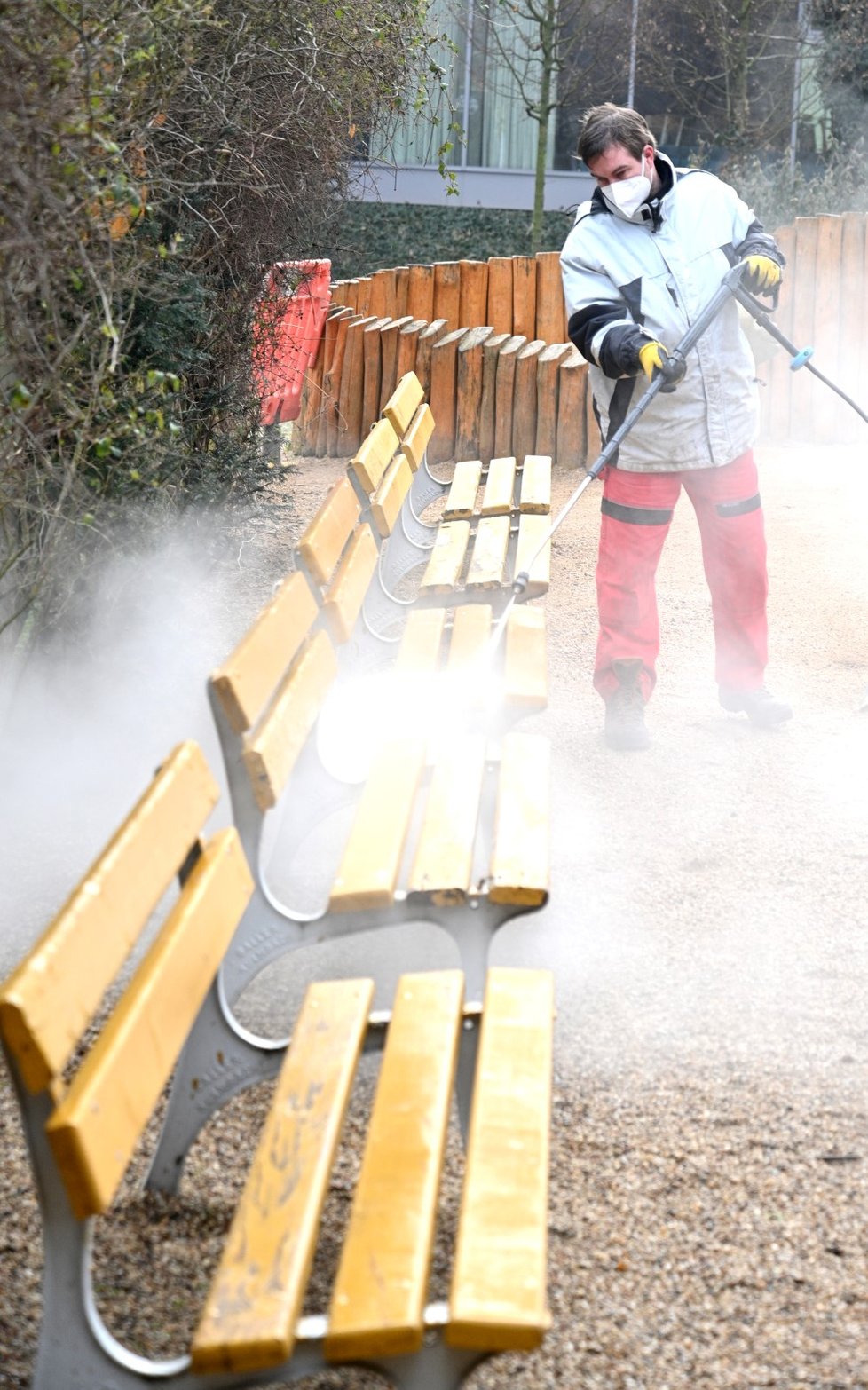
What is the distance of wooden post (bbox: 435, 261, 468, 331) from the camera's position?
10828 millimetres

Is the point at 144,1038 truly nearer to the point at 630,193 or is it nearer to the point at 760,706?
the point at 630,193

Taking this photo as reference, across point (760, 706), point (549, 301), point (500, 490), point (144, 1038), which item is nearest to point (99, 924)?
point (144, 1038)

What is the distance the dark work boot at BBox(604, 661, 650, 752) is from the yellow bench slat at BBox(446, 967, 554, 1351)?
2.63m

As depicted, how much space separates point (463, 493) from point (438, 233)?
15035mm

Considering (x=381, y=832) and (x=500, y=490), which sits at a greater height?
(x=500, y=490)

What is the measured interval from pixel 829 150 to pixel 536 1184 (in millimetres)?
19520

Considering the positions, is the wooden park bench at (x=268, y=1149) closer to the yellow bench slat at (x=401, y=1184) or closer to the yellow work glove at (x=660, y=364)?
the yellow bench slat at (x=401, y=1184)

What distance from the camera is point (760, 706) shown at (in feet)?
17.5

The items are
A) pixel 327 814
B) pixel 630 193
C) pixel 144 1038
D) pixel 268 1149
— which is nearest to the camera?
pixel 144 1038

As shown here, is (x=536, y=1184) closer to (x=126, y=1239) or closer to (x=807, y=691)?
(x=126, y=1239)

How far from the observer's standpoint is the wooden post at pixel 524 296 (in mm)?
10375

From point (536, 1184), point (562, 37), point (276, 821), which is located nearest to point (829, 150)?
point (562, 37)

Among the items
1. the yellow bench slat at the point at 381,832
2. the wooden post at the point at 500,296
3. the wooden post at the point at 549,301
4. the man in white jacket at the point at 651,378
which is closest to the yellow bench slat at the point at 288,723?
the yellow bench slat at the point at 381,832

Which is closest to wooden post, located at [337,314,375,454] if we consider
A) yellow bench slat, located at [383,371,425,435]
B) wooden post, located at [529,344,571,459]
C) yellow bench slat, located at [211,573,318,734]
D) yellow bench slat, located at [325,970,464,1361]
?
wooden post, located at [529,344,571,459]
